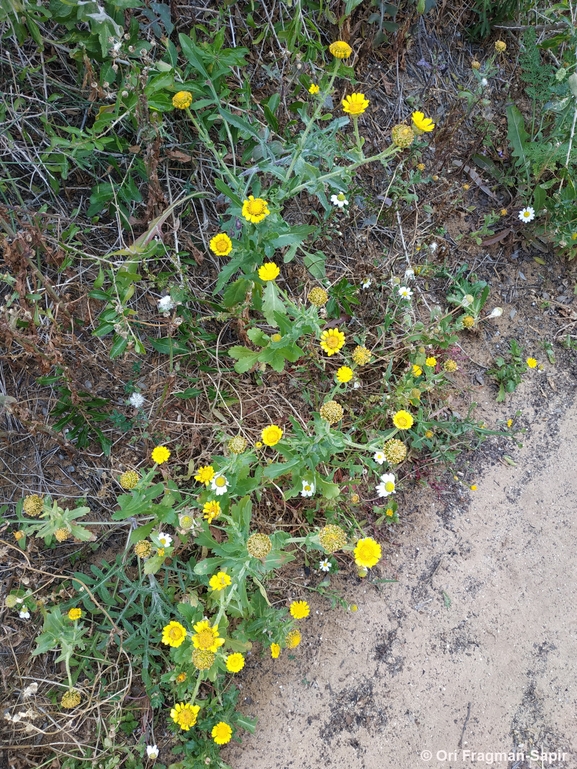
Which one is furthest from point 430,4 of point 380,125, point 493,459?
point 493,459

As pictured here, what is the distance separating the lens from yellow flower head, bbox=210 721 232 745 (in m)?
2.04

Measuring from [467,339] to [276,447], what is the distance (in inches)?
54.6

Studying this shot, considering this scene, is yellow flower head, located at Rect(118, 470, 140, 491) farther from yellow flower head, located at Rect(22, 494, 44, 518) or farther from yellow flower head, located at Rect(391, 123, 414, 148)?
yellow flower head, located at Rect(391, 123, 414, 148)

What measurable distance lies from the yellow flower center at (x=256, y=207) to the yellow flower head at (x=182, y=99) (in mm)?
477

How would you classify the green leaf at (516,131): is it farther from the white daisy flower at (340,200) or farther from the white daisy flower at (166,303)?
the white daisy flower at (166,303)

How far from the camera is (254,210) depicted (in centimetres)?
188

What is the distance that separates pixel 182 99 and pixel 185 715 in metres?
2.21

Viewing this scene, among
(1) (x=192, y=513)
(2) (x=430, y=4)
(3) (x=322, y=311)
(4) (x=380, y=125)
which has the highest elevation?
(2) (x=430, y=4)

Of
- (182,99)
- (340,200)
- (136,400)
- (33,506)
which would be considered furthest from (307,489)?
(182,99)

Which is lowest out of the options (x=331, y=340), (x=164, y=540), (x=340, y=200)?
(x=164, y=540)

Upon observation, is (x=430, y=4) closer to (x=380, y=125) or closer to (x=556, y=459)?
(x=380, y=125)

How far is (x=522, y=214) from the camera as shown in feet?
9.52

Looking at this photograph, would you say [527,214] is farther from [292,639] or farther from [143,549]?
[143,549]

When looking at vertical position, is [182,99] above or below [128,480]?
above
